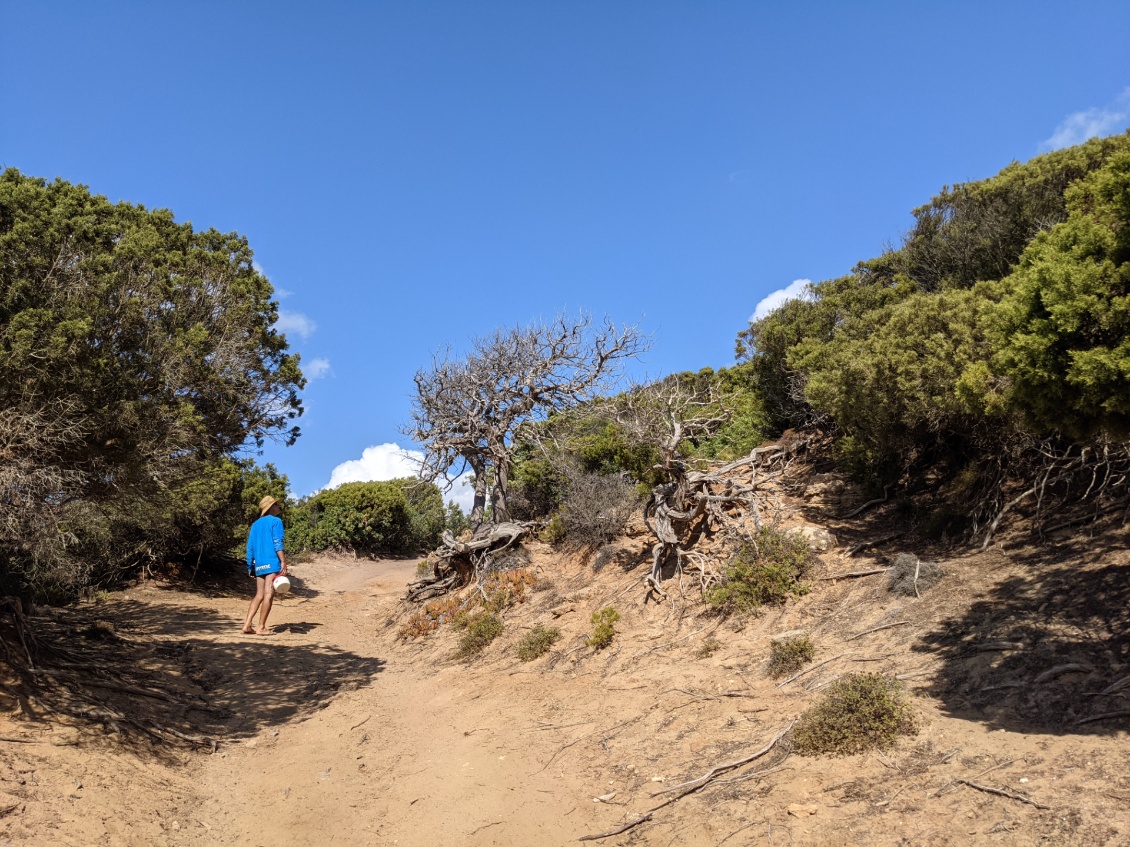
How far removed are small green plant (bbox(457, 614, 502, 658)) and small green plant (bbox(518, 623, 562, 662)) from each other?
2.88ft

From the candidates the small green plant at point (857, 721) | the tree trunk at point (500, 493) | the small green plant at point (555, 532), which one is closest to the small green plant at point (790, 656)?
the small green plant at point (857, 721)

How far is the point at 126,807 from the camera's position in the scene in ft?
16.2

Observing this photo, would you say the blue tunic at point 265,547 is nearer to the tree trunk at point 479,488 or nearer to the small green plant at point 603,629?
the small green plant at point 603,629

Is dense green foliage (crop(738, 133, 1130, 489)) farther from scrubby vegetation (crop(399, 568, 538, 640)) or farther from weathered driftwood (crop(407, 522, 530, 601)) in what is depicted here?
weathered driftwood (crop(407, 522, 530, 601))

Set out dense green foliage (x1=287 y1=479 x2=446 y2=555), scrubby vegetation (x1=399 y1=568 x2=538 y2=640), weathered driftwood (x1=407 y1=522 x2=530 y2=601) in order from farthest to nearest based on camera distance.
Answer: dense green foliage (x1=287 y1=479 x2=446 y2=555), weathered driftwood (x1=407 y1=522 x2=530 y2=601), scrubby vegetation (x1=399 y1=568 x2=538 y2=640)

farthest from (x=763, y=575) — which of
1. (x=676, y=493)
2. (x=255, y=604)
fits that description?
(x=255, y=604)

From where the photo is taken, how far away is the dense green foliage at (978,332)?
5.02 meters

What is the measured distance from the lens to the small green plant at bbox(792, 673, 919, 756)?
5160mm

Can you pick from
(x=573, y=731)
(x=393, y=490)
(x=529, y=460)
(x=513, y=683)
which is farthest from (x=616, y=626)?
(x=393, y=490)

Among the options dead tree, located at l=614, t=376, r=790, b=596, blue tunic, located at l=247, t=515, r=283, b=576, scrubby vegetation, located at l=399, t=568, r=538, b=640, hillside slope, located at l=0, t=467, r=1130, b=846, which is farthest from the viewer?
scrubby vegetation, located at l=399, t=568, r=538, b=640

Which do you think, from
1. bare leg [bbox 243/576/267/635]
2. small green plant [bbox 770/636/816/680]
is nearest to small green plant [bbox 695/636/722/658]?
small green plant [bbox 770/636/816/680]

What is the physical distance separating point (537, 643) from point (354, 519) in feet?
59.6

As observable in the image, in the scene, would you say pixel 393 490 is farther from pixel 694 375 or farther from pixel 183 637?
pixel 183 637

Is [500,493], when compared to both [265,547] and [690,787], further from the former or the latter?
[690,787]
